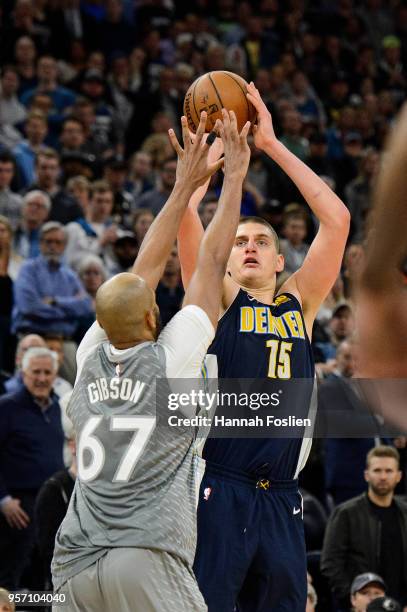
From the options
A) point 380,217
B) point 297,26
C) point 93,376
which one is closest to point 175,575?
point 93,376

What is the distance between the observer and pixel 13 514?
7387mm

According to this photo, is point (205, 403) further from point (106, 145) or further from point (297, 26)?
point (297, 26)

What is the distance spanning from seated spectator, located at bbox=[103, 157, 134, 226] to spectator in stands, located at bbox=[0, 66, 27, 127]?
127cm

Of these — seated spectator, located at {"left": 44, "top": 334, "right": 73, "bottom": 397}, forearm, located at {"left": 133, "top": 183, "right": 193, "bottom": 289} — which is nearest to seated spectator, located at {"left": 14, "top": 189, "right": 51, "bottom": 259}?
seated spectator, located at {"left": 44, "top": 334, "right": 73, "bottom": 397}

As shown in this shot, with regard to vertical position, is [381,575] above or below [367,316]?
above

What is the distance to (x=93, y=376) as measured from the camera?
3.93 metres

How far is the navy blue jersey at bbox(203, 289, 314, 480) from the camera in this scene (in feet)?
16.0

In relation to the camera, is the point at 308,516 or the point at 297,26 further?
the point at 297,26

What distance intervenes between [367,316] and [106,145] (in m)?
11.5

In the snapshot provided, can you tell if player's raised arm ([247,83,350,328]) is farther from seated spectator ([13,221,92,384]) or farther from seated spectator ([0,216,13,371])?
seated spectator ([0,216,13,371])

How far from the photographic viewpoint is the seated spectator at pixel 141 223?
10289 millimetres

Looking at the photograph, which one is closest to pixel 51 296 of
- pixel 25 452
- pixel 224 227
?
pixel 25 452

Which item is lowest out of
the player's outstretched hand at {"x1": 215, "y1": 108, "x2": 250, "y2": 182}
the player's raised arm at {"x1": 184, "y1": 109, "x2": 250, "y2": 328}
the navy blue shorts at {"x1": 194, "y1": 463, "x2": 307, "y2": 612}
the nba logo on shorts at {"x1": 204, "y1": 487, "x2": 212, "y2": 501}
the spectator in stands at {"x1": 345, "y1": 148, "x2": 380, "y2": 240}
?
the navy blue shorts at {"x1": 194, "y1": 463, "x2": 307, "y2": 612}

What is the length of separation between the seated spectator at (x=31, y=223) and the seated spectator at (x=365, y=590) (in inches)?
167
